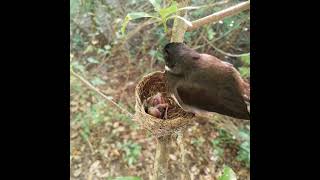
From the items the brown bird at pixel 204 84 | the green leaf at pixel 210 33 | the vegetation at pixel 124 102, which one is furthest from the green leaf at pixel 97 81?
the brown bird at pixel 204 84

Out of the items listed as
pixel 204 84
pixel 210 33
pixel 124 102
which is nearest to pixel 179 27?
pixel 204 84

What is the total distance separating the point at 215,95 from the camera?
1492mm

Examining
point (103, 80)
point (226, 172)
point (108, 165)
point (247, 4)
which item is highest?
point (247, 4)

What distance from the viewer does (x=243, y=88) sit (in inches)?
58.5

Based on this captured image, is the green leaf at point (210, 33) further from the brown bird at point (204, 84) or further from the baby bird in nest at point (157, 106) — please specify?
the brown bird at point (204, 84)

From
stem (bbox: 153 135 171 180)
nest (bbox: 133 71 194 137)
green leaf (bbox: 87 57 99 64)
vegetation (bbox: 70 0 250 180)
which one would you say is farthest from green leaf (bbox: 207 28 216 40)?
stem (bbox: 153 135 171 180)

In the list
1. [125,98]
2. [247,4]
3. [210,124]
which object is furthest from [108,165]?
[247,4]

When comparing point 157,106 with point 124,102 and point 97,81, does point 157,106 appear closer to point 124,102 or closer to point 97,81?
point 97,81

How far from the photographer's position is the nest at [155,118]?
1.49 metres

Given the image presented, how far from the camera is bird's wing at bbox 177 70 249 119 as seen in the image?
1.43 m
